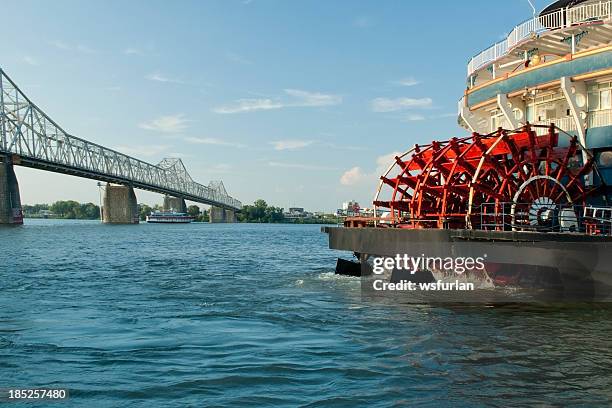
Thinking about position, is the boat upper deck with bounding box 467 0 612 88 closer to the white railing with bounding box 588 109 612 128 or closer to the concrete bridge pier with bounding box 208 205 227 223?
the white railing with bounding box 588 109 612 128

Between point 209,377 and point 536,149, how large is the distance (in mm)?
10568

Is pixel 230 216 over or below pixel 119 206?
below

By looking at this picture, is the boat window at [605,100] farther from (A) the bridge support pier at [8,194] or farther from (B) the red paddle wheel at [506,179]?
(A) the bridge support pier at [8,194]

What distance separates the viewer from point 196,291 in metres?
13.2

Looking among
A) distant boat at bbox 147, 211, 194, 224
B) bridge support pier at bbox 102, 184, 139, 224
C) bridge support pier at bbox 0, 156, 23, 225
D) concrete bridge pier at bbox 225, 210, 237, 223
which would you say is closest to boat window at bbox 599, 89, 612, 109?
bridge support pier at bbox 0, 156, 23, 225

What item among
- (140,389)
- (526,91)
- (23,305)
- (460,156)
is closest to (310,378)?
(140,389)

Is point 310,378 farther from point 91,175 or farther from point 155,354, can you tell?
point 91,175

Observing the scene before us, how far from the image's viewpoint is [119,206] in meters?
86.2

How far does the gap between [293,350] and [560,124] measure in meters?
10.0

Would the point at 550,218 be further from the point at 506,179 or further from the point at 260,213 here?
the point at 260,213

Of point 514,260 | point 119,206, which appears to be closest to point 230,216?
Result: point 119,206

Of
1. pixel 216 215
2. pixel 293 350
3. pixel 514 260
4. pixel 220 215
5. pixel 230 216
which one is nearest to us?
pixel 293 350

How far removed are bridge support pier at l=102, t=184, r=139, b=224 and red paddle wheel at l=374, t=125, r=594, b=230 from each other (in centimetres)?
7403

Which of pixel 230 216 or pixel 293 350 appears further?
pixel 230 216
